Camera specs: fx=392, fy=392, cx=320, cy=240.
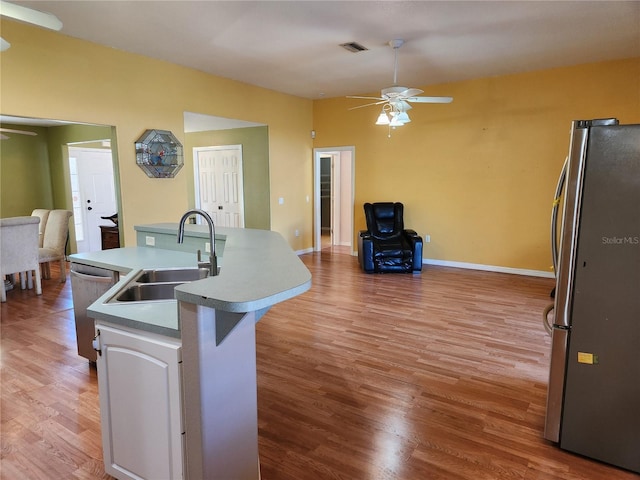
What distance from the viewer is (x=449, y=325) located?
375cm

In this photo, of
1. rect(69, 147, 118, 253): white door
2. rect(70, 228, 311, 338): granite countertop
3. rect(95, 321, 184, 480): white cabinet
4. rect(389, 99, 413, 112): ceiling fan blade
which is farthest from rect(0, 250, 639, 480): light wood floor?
rect(69, 147, 118, 253): white door

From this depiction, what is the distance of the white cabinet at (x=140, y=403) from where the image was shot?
1458mm

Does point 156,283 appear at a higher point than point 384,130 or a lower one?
lower

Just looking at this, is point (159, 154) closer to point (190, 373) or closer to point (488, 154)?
point (190, 373)

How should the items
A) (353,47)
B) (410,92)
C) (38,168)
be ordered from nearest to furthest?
(410,92) → (353,47) → (38,168)

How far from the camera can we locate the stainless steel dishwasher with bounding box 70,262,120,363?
260 cm

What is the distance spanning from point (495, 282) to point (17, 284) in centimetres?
637

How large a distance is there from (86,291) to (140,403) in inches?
59.1

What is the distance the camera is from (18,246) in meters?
4.60

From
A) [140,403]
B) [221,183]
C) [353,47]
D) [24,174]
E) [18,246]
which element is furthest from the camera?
[221,183]

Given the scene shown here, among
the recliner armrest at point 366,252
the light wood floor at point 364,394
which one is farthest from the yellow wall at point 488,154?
the light wood floor at point 364,394

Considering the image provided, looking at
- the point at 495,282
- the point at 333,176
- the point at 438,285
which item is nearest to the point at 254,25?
the point at 438,285

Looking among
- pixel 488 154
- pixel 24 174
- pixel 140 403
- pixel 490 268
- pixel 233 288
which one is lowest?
pixel 490 268

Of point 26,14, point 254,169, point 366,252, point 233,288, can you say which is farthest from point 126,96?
point 233,288
